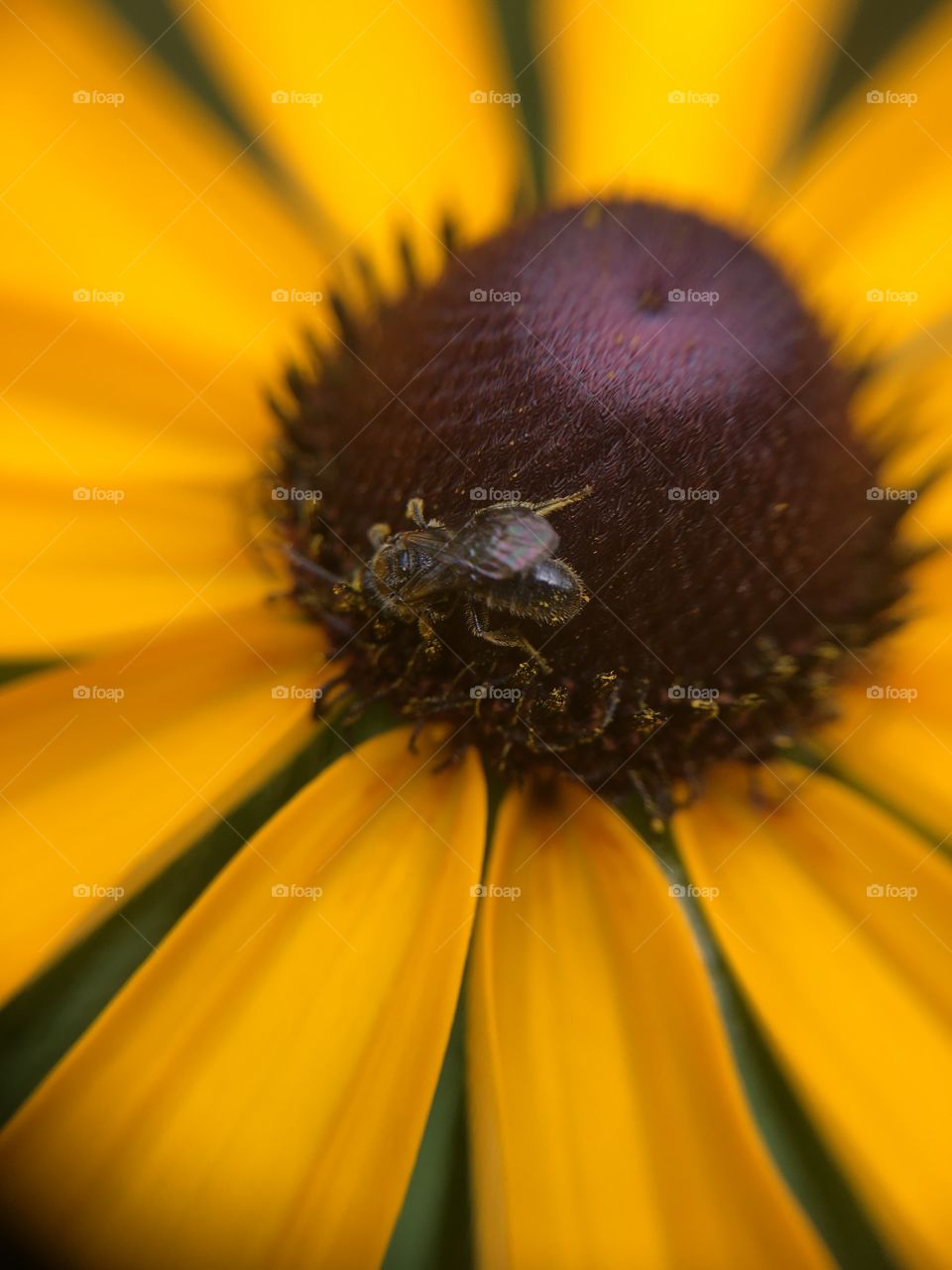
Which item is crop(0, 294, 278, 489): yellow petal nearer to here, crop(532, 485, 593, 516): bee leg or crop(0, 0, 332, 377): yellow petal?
crop(0, 0, 332, 377): yellow petal

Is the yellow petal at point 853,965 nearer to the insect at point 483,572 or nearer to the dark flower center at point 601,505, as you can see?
the dark flower center at point 601,505

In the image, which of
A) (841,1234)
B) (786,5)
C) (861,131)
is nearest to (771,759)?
(841,1234)

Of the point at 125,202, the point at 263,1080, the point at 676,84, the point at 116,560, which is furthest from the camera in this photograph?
the point at 676,84

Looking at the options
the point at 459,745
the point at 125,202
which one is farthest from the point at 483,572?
the point at 125,202

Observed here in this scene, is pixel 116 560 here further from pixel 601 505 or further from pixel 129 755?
pixel 601 505

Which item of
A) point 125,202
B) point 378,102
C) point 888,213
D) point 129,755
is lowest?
point 129,755

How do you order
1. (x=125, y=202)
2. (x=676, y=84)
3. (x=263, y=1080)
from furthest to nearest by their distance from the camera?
(x=676, y=84)
(x=125, y=202)
(x=263, y=1080)

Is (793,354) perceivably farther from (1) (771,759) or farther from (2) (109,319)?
(2) (109,319)
